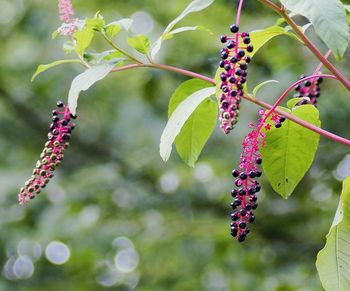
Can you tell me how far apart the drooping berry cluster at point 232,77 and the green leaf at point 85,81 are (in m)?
0.31

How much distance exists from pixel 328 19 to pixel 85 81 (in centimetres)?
61

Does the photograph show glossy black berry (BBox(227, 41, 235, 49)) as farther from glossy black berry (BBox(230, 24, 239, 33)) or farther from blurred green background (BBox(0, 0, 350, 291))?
blurred green background (BBox(0, 0, 350, 291))

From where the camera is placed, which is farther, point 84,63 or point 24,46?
point 24,46

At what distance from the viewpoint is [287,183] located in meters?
2.14

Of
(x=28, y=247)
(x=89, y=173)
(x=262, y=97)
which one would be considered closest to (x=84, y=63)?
(x=262, y=97)

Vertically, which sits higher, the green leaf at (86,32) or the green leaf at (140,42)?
the green leaf at (86,32)

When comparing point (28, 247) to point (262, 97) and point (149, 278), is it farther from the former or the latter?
point (262, 97)

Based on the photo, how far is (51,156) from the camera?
195 cm

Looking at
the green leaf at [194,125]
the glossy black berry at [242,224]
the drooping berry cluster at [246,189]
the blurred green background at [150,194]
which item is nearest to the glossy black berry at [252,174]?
the drooping berry cluster at [246,189]

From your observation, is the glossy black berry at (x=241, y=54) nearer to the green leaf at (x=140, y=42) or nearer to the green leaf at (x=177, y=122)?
the green leaf at (x=177, y=122)

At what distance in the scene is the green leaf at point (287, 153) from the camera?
2.11 m

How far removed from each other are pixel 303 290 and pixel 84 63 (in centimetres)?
319

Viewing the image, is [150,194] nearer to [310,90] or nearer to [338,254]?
[310,90]

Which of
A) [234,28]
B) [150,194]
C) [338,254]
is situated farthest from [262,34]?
[150,194]
